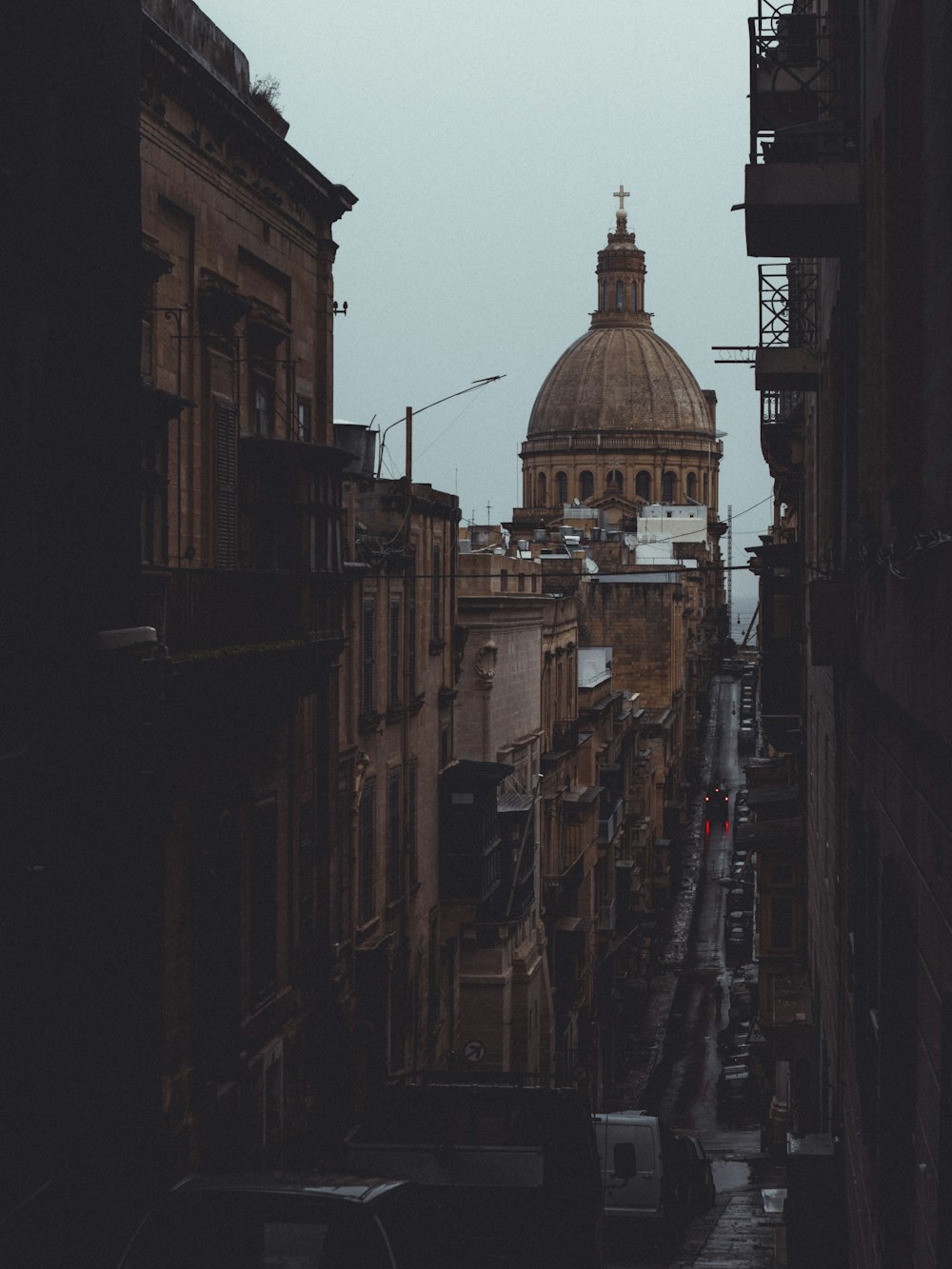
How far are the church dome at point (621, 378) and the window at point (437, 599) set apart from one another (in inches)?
4234

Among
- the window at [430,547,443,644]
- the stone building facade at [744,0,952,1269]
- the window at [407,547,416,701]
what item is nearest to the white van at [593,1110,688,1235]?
the stone building facade at [744,0,952,1269]

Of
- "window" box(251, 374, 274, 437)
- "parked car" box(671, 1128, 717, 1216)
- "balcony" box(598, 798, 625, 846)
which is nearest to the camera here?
"window" box(251, 374, 274, 437)

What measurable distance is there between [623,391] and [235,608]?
125 meters

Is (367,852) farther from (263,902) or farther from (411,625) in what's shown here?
(263,902)

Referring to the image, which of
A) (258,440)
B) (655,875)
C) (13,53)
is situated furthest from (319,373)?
(655,875)

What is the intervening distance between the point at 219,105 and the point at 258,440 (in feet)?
11.2

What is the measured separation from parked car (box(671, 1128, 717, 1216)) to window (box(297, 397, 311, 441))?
39.3ft

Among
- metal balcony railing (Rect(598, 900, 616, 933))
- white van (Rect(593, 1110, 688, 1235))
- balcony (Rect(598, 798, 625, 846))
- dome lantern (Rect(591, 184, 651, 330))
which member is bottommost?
metal balcony railing (Rect(598, 900, 616, 933))

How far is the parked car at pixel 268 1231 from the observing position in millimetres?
9750

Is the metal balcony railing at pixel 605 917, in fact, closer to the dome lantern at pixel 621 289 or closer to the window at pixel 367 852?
the window at pixel 367 852

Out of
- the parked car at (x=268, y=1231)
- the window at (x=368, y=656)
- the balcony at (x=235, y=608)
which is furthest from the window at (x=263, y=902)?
the parked car at (x=268, y=1231)

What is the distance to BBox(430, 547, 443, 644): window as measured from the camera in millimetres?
31422

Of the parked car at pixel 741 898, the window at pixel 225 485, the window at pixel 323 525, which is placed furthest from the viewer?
the parked car at pixel 741 898

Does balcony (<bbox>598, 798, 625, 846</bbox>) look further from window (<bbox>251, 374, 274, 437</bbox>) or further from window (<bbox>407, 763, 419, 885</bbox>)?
window (<bbox>251, 374, 274, 437</bbox>)
